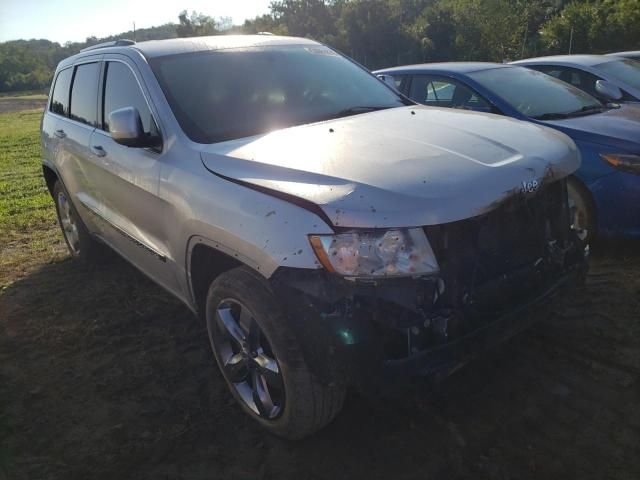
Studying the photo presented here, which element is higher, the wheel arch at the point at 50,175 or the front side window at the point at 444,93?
the front side window at the point at 444,93

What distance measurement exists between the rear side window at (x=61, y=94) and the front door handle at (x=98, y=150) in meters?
1.05

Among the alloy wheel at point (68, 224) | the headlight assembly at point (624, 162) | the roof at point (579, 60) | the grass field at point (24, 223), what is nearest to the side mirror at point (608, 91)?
the roof at point (579, 60)

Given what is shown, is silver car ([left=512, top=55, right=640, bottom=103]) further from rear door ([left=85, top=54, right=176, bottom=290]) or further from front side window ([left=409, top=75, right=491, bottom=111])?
rear door ([left=85, top=54, right=176, bottom=290])

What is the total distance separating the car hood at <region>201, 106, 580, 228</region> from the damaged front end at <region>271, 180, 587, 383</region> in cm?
12

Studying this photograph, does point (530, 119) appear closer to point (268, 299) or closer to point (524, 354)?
point (524, 354)

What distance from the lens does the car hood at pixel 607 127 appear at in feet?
13.4

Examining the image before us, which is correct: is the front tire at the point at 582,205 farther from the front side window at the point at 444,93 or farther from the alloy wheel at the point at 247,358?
the alloy wheel at the point at 247,358

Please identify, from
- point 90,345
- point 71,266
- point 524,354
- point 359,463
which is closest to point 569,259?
point 524,354

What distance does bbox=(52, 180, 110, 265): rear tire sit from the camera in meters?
4.87

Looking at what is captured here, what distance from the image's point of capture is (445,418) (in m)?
2.67

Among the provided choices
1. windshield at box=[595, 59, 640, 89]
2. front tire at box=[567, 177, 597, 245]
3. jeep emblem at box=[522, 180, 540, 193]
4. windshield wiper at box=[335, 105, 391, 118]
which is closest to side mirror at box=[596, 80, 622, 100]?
windshield at box=[595, 59, 640, 89]

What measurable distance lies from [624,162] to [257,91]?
264 centimetres

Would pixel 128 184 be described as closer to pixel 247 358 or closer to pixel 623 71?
pixel 247 358

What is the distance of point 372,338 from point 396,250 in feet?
1.14
